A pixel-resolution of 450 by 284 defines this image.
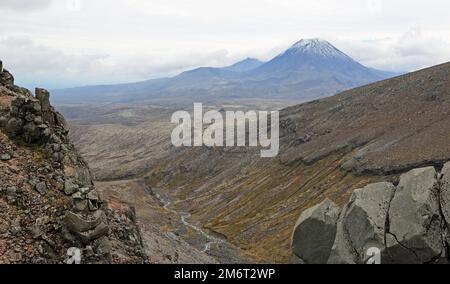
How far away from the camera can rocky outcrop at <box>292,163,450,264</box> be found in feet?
105

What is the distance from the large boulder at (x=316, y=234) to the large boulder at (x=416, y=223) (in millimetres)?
5096

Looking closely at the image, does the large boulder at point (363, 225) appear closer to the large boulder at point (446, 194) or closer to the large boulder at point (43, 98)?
the large boulder at point (446, 194)

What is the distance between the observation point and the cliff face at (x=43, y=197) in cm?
3133

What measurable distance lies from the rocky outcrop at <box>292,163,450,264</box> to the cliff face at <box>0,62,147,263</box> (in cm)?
1708

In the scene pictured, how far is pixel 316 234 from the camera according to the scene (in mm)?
37562

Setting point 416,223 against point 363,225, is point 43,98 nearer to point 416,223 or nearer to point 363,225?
point 363,225

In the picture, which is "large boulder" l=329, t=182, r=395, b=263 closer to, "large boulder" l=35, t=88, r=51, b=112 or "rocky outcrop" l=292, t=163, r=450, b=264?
"rocky outcrop" l=292, t=163, r=450, b=264

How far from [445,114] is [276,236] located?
76056mm

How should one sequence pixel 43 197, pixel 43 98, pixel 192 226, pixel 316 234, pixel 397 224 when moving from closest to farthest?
pixel 397 224 → pixel 43 197 → pixel 316 234 → pixel 43 98 → pixel 192 226

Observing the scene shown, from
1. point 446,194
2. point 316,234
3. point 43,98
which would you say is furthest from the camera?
point 43,98

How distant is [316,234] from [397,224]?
6.80 metres

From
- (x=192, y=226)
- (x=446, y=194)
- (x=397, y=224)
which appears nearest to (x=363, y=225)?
(x=397, y=224)
